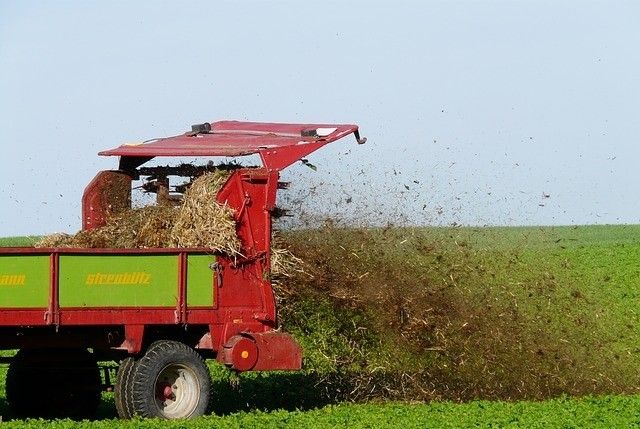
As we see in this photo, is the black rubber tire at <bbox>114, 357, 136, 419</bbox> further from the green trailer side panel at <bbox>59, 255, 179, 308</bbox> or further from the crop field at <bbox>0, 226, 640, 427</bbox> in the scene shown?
the crop field at <bbox>0, 226, 640, 427</bbox>

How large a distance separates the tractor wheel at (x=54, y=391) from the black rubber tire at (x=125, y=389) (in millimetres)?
826

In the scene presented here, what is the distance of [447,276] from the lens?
12.9 meters

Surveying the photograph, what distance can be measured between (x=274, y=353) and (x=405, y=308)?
208 cm

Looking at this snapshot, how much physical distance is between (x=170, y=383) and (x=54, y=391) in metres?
1.70

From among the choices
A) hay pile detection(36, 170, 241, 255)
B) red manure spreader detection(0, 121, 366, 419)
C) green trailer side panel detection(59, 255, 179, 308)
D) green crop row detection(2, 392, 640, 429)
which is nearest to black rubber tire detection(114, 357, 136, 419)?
red manure spreader detection(0, 121, 366, 419)

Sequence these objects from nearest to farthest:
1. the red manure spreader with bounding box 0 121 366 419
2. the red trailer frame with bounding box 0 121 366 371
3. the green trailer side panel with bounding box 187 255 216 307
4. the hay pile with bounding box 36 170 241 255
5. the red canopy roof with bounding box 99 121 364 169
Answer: the red manure spreader with bounding box 0 121 366 419 → the red trailer frame with bounding box 0 121 366 371 → the green trailer side panel with bounding box 187 255 216 307 → the hay pile with bounding box 36 170 241 255 → the red canopy roof with bounding box 99 121 364 169

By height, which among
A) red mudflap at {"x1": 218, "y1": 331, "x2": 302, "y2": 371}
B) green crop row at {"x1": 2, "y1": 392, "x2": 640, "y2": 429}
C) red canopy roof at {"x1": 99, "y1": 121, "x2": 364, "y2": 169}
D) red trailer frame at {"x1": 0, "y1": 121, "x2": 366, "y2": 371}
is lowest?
green crop row at {"x1": 2, "y1": 392, "x2": 640, "y2": 429}

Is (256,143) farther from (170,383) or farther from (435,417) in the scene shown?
(435,417)

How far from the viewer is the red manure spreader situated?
9.96 meters

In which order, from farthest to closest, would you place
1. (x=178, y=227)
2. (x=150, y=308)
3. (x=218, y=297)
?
(x=178, y=227) < (x=218, y=297) < (x=150, y=308)

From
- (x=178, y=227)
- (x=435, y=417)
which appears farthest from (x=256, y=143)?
(x=435, y=417)

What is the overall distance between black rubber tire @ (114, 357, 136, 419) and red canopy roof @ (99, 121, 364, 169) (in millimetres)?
2201

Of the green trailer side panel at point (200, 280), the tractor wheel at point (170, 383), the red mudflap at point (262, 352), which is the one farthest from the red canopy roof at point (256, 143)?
the tractor wheel at point (170, 383)

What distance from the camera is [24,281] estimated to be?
977cm
